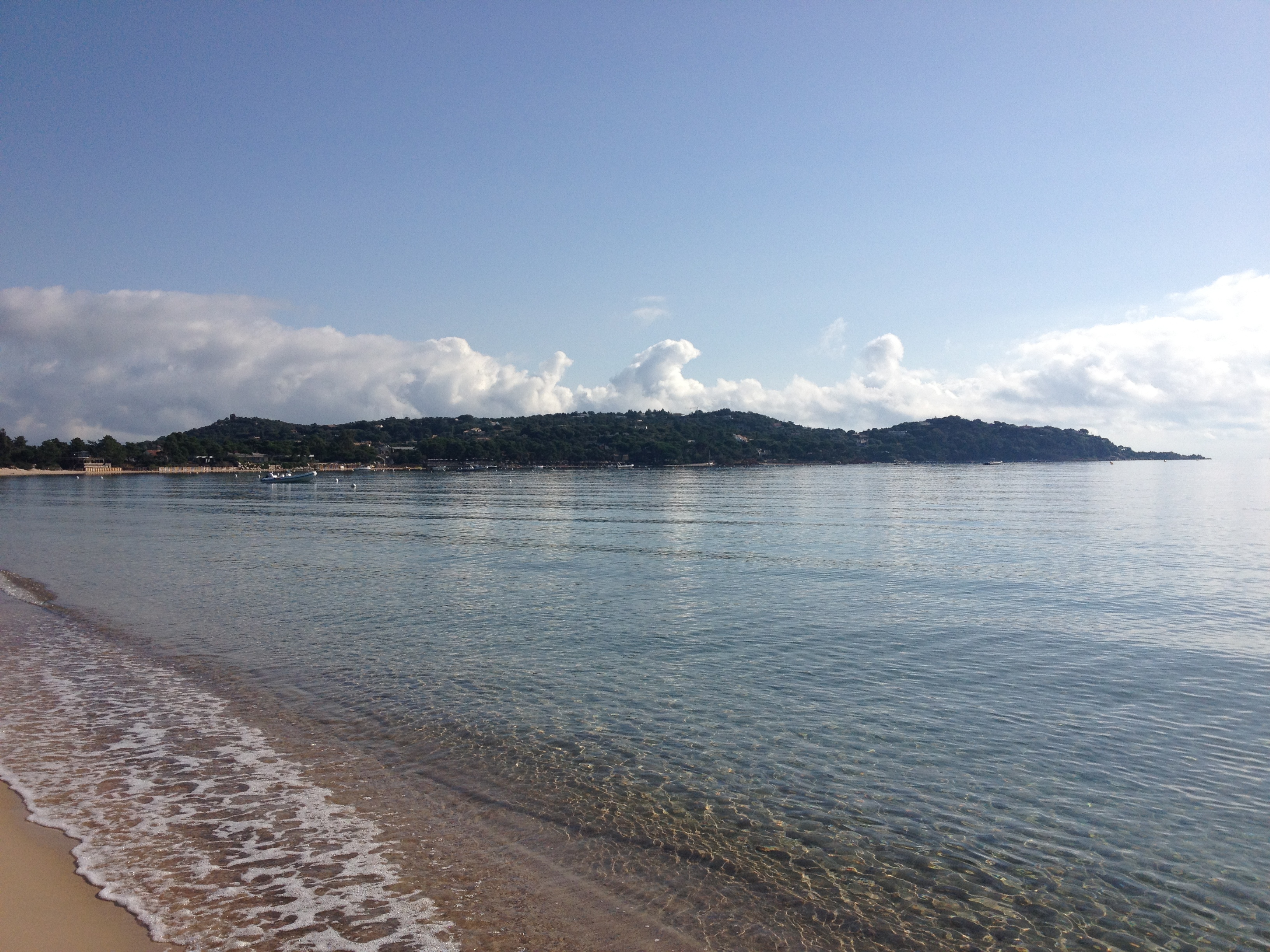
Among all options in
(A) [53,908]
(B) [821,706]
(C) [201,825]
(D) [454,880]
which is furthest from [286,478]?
(D) [454,880]

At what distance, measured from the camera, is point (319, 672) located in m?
15.9

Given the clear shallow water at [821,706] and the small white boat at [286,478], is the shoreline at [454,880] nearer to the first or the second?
the clear shallow water at [821,706]

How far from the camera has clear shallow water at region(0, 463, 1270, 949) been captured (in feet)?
25.5

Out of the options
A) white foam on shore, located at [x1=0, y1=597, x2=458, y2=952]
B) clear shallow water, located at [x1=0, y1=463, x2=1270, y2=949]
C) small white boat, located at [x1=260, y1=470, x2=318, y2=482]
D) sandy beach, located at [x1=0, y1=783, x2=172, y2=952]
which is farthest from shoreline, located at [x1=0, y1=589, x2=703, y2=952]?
small white boat, located at [x1=260, y1=470, x2=318, y2=482]

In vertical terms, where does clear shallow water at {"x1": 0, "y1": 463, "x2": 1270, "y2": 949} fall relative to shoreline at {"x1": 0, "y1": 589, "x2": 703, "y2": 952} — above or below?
below

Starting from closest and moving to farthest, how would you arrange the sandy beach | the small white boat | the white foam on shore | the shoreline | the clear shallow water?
the sandy beach, the shoreline, the white foam on shore, the clear shallow water, the small white boat

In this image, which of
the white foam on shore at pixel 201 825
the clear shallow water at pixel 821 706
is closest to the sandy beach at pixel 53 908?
the white foam on shore at pixel 201 825

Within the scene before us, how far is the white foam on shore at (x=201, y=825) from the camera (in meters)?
6.77

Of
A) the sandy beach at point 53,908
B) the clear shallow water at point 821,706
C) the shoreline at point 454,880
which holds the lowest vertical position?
the clear shallow water at point 821,706

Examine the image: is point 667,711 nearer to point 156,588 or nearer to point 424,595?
point 424,595

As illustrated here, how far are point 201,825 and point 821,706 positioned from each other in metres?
9.52

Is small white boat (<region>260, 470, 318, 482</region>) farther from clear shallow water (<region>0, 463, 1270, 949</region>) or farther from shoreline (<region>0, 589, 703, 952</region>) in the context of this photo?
shoreline (<region>0, 589, 703, 952</region>)

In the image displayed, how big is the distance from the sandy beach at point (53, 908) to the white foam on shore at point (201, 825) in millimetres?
137

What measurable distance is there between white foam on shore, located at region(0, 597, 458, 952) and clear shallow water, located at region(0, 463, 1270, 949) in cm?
134
